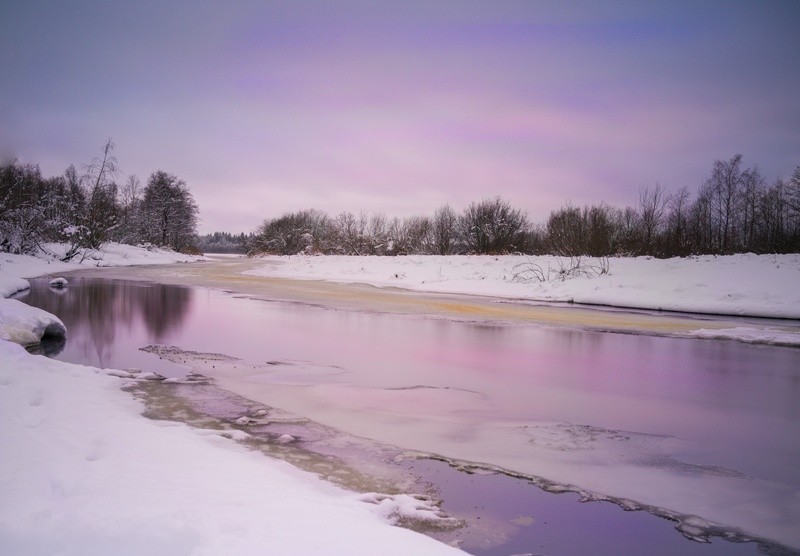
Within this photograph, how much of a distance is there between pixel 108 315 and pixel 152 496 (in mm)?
10614

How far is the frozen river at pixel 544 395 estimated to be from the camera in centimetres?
396

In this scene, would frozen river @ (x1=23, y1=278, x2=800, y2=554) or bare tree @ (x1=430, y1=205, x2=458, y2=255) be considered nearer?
frozen river @ (x1=23, y1=278, x2=800, y2=554)

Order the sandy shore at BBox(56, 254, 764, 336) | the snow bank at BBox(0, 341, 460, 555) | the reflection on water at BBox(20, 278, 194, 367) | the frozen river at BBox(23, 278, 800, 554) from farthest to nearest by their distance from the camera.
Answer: the sandy shore at BBox(56, 254, 764, 336) → the reflection on water at BBox(20, 278, 194, 367) → the frozen river at BBox(23, 278, 800, 554) → the snow bank at BBox(0, 341, 460, 555)

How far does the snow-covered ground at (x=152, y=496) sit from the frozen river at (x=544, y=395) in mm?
1024

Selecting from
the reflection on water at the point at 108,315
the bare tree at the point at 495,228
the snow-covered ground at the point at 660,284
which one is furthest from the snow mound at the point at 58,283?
the bare tree at the point at 495,228

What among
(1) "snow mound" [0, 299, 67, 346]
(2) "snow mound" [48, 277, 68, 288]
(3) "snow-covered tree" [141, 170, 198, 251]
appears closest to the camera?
(1) "snow mound" [0, 299, 67, 346]

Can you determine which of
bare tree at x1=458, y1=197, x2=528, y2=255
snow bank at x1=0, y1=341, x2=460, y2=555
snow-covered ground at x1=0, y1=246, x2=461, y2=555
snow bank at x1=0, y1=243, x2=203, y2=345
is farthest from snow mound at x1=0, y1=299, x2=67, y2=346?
bare tree at x1=458, y1=197, x2=528, y2=255

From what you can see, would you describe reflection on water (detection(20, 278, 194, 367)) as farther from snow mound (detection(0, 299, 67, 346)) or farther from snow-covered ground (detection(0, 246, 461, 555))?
snow-covered ground (detection(0, 246, 461, 555))

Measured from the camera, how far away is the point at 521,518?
3.38 meters

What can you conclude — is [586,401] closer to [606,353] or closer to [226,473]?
[606,353]

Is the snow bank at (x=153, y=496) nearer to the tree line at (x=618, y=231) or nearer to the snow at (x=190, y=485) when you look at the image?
the snow at (x=190, y=485)

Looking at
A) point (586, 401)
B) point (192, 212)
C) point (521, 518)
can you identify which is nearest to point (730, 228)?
point (586, 401)

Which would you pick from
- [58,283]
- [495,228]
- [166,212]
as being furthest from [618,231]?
[166,212]

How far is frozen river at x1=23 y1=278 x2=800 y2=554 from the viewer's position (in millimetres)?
3959
